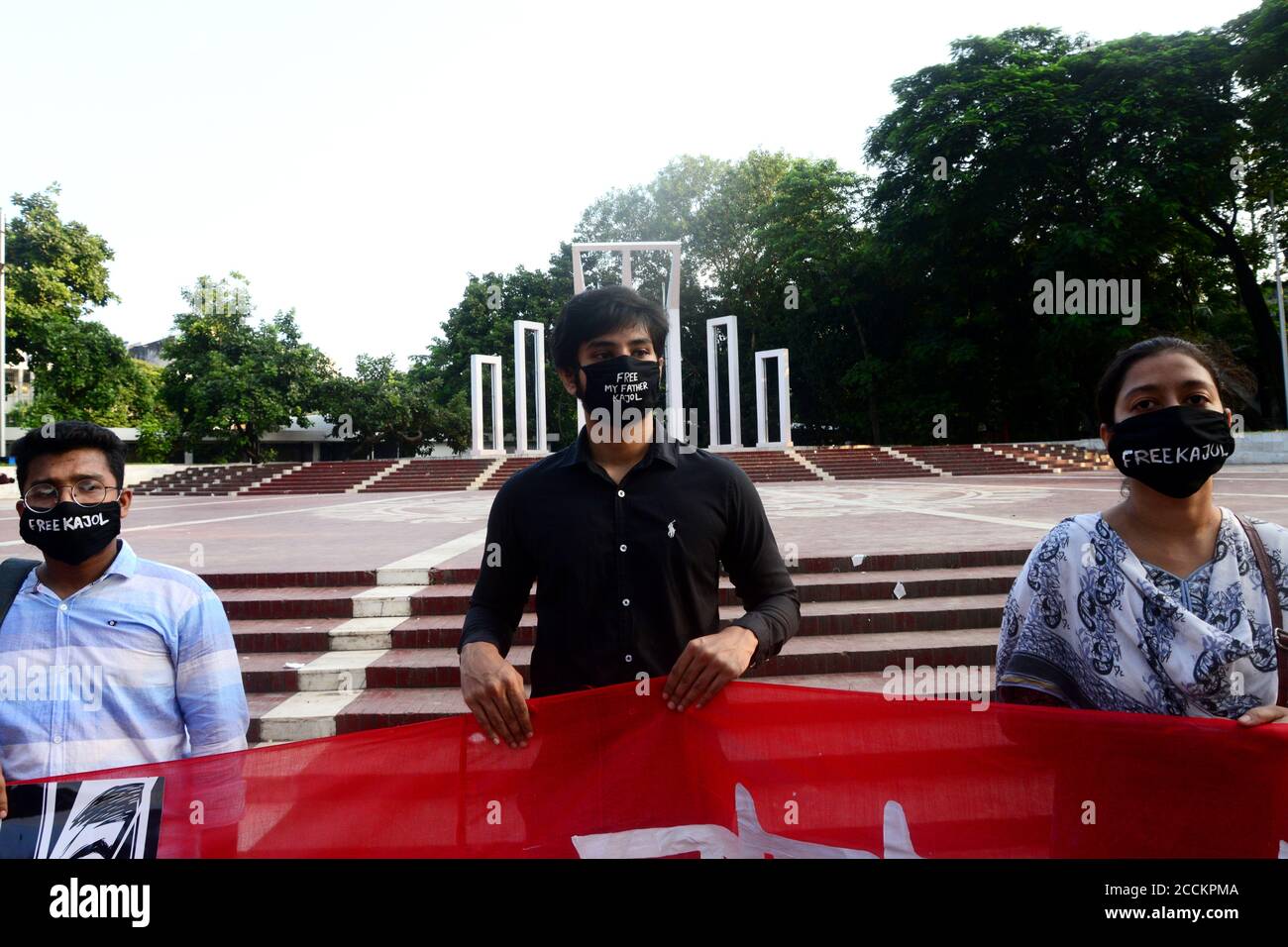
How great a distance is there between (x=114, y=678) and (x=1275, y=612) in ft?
8.14

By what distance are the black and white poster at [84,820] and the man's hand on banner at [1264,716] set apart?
2.25 m

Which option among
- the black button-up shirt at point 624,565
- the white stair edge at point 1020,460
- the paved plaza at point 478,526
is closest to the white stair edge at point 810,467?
the white stair edge at point 1020,460

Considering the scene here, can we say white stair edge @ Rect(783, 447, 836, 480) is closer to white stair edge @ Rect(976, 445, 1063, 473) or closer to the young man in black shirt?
white stair edge @ Rect(976, 445, 1063, 473)

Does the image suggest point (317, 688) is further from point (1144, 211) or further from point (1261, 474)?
point (1144, 211)

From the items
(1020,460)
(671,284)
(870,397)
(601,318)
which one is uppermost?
(671,284)

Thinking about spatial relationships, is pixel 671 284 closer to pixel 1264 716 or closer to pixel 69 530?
pixel 69 530

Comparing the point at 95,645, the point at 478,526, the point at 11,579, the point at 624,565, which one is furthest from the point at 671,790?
the point at 478,526

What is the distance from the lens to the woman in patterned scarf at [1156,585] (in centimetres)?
159

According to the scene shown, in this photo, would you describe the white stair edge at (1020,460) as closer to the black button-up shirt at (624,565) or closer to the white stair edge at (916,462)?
the white stair edge at (916,462)

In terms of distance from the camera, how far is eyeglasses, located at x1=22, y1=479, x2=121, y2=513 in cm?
201

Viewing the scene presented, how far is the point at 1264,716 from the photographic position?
1.59 meters

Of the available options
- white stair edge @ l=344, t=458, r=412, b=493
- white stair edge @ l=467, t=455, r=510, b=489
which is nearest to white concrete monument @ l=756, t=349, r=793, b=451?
white stair edge @ l=467, t=455, r=510, b=489

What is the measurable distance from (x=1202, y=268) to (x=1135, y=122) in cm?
733
